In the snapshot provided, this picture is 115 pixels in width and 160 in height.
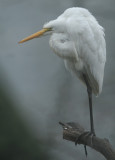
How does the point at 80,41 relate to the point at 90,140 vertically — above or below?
above

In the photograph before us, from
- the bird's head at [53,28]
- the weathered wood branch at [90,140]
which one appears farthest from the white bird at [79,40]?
the weathered wood branch at [90,140]

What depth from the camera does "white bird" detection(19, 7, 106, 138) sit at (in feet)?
6.69

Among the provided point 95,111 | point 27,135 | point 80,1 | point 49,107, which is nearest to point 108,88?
point 95,111

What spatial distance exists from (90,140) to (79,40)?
47 centimetres

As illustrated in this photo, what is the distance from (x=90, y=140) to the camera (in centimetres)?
195

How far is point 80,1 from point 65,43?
4.57 feet

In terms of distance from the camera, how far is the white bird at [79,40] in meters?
2.04

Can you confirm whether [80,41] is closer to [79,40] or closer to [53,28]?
[79,40]

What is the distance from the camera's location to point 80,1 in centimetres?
337

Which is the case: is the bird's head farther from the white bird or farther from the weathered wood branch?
the weathered wood branch

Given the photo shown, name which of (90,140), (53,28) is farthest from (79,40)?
(90,140)

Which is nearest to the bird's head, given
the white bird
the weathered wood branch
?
the white bird

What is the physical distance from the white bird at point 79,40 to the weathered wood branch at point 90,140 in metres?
0.12

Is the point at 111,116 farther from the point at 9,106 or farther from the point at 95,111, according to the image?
the point at 9,106
